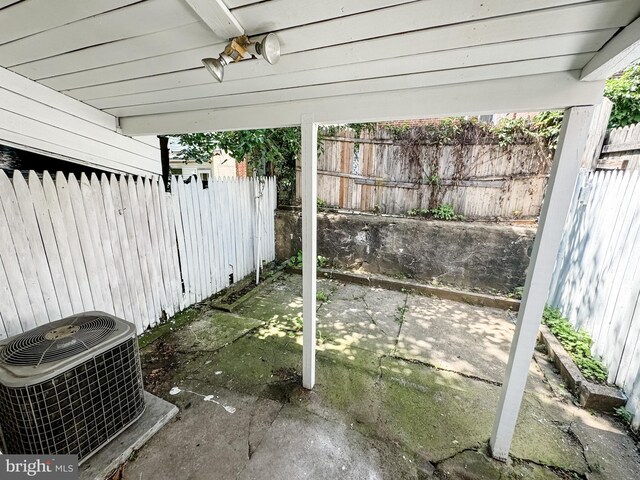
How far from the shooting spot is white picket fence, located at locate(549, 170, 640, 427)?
2.23 meters

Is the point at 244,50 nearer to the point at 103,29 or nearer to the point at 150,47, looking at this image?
the point at 150,47

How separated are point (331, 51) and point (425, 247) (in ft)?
13.4

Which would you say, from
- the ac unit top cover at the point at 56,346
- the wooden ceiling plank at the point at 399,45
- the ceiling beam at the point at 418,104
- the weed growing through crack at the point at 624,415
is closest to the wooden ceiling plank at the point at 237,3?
the wooden ceiling plank at the point at 399,45

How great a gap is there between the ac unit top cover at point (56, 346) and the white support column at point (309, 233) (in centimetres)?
136

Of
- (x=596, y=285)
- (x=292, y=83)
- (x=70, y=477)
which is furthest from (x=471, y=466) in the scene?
(x=292, y=83)

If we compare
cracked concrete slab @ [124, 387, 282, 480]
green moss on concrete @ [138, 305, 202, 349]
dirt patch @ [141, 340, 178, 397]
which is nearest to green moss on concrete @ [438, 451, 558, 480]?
cracked concrete slab @ [124, 387, 282, 480]

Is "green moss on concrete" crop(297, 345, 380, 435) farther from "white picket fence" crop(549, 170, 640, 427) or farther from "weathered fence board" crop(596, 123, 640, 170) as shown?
"weathered fence board" crop(596, 123, 640, 170)

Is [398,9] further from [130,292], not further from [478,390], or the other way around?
[130,292]

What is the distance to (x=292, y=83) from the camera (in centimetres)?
176

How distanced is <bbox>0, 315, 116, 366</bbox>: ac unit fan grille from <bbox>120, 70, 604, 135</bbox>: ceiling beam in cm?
180

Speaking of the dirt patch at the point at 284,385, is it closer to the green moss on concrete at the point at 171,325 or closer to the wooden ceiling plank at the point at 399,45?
the green moss on concrete at the point at 171,325

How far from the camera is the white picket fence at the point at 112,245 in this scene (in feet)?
6.95

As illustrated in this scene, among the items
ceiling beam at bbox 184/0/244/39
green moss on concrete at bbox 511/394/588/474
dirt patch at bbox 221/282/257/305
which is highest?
ceiling beam at bbox 184/0/244/39

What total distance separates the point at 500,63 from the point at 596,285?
9.53 ft
